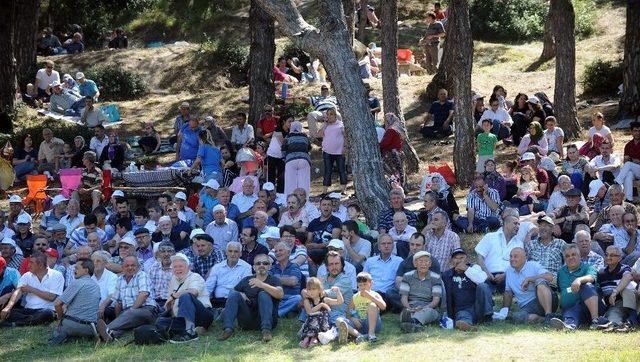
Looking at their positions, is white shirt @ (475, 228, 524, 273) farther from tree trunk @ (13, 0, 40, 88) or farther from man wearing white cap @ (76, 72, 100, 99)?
tree trunk @ (13, 0, 40, 88)

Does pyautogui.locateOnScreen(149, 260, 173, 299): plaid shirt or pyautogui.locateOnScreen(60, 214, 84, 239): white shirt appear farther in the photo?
pyautogui.locateOnScreen(60, 214, 84, 239): white shirt

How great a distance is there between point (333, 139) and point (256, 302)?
655 centimetres

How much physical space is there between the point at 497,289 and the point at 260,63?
1008cm

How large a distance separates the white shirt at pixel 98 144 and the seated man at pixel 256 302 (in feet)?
30.0

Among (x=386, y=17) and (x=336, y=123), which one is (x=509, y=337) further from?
(x=386, y=17)

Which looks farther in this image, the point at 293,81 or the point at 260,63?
the point at 293,81

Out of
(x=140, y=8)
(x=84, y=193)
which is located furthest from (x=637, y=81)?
(x=140, y=8)

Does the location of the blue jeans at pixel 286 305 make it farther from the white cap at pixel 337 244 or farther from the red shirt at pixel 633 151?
the red shirt at pixel 633 151

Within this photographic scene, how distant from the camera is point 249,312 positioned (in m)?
12.9

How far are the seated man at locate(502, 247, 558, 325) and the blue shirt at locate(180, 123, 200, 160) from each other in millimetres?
8447

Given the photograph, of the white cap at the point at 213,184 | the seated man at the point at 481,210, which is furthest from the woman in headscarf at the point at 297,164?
the seated man at the point at 481,210

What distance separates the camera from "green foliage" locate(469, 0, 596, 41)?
103ft

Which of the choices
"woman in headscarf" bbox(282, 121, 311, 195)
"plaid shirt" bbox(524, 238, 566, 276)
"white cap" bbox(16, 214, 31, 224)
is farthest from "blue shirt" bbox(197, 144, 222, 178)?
"plaid shirt" bbox(524, 238, 566, 276)

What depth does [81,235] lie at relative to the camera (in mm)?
16344
